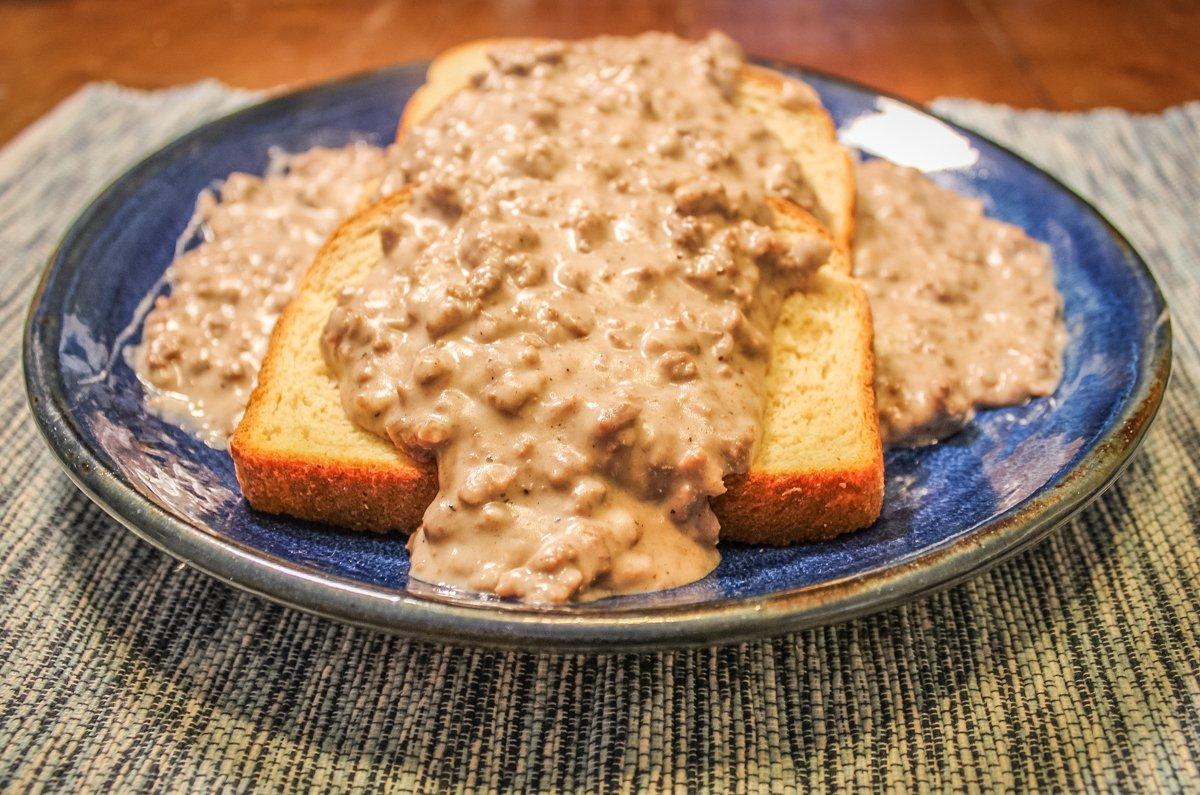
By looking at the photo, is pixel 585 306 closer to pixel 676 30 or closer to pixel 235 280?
pixel 235 280

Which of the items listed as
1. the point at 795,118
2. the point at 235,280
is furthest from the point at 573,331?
the point at 795,118

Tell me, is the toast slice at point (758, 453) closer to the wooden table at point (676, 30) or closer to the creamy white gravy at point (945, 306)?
the creamy white gravy at point (945, 306)

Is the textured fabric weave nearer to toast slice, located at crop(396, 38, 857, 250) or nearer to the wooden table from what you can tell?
toast slice, located at crop(396, 38, 857, 250)

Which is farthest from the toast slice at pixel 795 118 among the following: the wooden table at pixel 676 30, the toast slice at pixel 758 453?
the wooden table at pixel 676 30

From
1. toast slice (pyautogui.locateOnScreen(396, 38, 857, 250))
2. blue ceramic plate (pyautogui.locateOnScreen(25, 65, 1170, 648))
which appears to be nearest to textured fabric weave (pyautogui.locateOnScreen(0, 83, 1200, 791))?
blue ceramic plate (pyautogui.locateOnScreen(25, 65, 1170, 648))

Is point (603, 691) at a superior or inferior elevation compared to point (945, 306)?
inferior

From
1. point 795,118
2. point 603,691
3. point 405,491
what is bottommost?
point 603,691

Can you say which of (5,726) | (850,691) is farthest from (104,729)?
(850,691)
